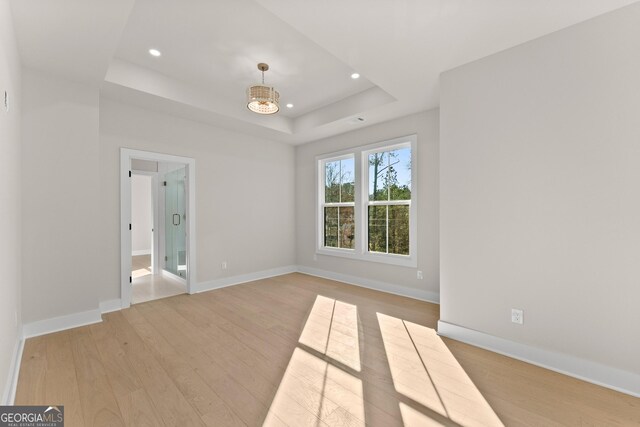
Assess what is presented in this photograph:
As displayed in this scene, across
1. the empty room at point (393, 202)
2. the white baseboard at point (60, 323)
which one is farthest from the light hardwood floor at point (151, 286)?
the white baseboard at point (60, 323)

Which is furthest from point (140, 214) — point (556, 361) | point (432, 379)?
point (556, 361)

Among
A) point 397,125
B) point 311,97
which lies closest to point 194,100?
point 311,97

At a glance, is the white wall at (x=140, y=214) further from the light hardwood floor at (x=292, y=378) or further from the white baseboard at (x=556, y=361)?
the white baseboard at (x=556, y=361)

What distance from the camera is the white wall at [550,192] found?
1.97 m

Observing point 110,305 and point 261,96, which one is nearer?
point 261,96

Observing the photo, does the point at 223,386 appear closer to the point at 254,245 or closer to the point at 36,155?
the point at 36,155

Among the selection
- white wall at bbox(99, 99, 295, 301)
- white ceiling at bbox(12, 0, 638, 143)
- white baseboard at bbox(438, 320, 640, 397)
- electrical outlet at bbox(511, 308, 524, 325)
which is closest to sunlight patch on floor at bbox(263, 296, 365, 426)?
white baseboard at bbox(438, 320, 640, 397)

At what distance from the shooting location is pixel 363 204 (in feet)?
15.6

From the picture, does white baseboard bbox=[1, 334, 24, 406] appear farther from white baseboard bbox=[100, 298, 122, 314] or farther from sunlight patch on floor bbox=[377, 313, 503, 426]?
sunlight patch on floor bbox=[377, 313, 503, 426]

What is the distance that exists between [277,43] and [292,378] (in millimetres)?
3096

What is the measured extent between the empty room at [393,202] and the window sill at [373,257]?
1.9 inches

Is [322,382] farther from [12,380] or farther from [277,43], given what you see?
[277,43]

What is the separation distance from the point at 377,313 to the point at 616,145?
266 cm

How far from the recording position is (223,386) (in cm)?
200
